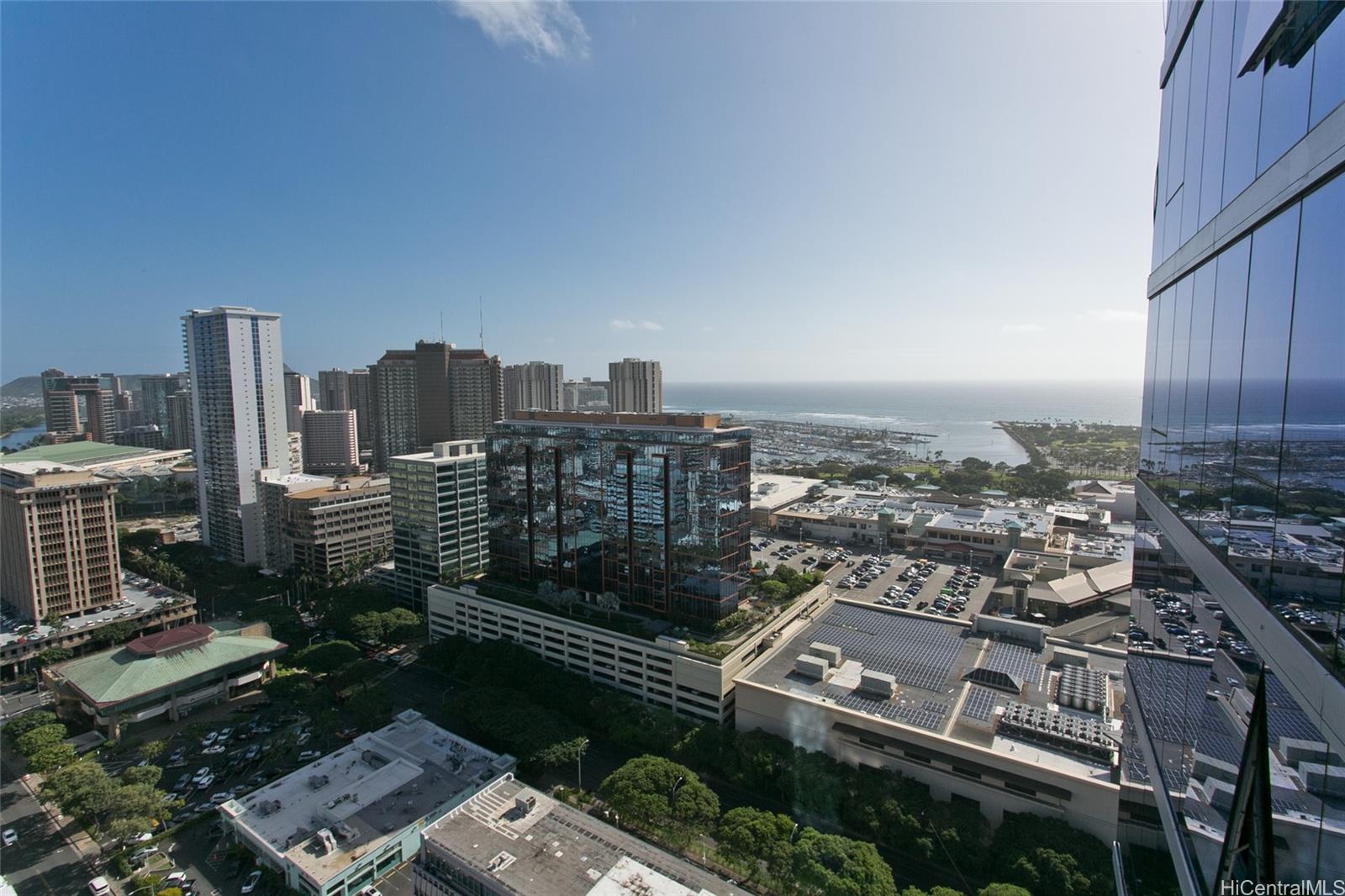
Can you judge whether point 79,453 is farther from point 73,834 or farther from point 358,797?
point 358,797

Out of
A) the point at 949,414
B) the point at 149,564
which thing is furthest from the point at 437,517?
the point at 949,414

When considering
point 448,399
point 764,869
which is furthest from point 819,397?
point 764,869

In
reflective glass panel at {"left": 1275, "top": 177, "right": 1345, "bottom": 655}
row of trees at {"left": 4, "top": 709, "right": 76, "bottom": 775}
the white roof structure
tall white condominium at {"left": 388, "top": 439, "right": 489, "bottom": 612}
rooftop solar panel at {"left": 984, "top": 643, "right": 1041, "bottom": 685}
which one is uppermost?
reflective glass panel at {"left": 1275, "top": 177, "right": 1345, "bottom": 655}

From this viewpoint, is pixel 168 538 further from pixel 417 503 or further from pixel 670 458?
pixel 670 458

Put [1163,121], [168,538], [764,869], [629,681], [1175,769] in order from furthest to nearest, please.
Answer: [168,538]
[629,681]
[764,869]
[1163,121]
[1175,769]

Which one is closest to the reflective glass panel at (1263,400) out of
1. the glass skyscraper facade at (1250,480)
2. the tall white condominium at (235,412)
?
the glass skyscraper facade at (1250,480)

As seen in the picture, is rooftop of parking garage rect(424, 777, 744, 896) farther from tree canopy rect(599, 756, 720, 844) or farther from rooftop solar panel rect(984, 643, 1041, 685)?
rooftop solar panel rect(984, 643, 1041, 685)

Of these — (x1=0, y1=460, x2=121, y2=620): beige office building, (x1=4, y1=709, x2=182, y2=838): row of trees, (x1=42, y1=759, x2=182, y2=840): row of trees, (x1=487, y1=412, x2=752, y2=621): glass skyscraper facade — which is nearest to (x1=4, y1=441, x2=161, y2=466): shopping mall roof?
(x1=0, y1=460, x2=121, y2=620): beige office building
